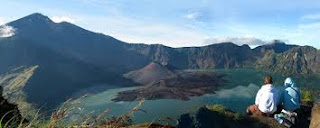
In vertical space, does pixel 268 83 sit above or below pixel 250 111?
above

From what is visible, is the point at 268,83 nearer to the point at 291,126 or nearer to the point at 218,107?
the point at 291,126

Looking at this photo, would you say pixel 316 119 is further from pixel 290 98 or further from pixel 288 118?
pixel 290 98

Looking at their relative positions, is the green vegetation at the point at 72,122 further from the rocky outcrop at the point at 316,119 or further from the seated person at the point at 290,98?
the seated person at the point at 290,98

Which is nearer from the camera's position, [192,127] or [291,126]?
[291,126]

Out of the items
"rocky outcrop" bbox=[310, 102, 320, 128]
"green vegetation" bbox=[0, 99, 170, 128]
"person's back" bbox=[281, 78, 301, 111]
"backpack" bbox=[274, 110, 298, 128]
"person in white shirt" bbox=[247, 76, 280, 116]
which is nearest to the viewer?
"green vegetation" bbox=[0, 99, 170, 128]

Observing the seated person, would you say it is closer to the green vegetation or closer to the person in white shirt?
the person in white shirt

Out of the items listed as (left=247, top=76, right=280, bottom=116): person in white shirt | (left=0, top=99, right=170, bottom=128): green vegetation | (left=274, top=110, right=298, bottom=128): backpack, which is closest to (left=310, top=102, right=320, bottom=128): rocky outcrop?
(left=0, top=99, right=170, bottom=128): green vegetation

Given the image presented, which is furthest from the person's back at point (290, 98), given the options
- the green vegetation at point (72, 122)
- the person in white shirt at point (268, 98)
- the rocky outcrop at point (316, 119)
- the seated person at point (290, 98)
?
the green vegetation at point (72, 122)

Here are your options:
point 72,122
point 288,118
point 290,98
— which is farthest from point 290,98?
point 72,122

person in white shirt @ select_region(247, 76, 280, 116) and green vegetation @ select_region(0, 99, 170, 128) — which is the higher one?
green vegetation @ select_region(0, 99, 170, 128)

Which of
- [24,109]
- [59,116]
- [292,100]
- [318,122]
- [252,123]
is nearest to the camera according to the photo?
[59,116]

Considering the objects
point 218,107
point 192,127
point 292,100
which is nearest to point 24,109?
point 292,100
